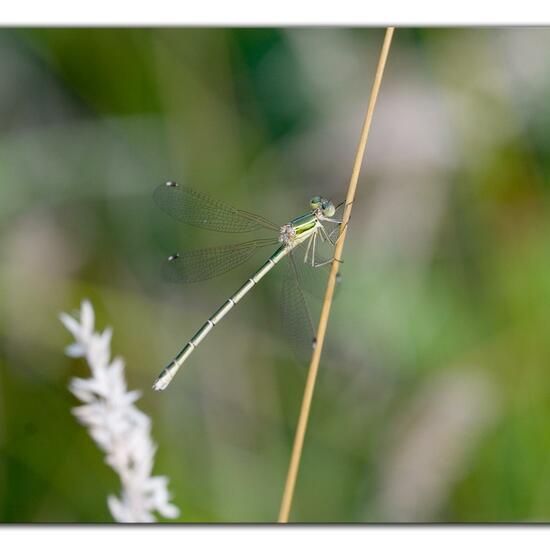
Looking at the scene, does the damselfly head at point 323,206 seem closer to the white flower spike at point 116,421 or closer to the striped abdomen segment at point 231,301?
the striped abdomen segment at point 231,301

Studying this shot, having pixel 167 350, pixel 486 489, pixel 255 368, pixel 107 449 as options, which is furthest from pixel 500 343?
pixel 107 449

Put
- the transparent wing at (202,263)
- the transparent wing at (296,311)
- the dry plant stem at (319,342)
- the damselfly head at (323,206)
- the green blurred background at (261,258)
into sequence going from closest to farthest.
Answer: the dry plant stem at (319,342), the transparent wing at (296,311), the damselfly head at (323,206), the transparent wing at (202,263), the green blurred background at (261,258)

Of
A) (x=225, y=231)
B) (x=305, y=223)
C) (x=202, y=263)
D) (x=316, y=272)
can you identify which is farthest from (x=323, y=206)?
(x=202, y=263)

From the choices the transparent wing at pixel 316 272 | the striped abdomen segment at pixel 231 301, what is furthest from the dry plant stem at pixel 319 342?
the striped abdomen segment at pixel 231 301

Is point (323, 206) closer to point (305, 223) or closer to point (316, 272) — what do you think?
point (305, 223)

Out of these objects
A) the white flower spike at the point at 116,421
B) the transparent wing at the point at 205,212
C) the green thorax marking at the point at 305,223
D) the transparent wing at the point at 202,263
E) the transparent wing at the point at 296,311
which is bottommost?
the white flower spike at the point at 116,421

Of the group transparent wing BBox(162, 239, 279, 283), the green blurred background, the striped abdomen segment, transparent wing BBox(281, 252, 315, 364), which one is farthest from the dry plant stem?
the green blurred background
